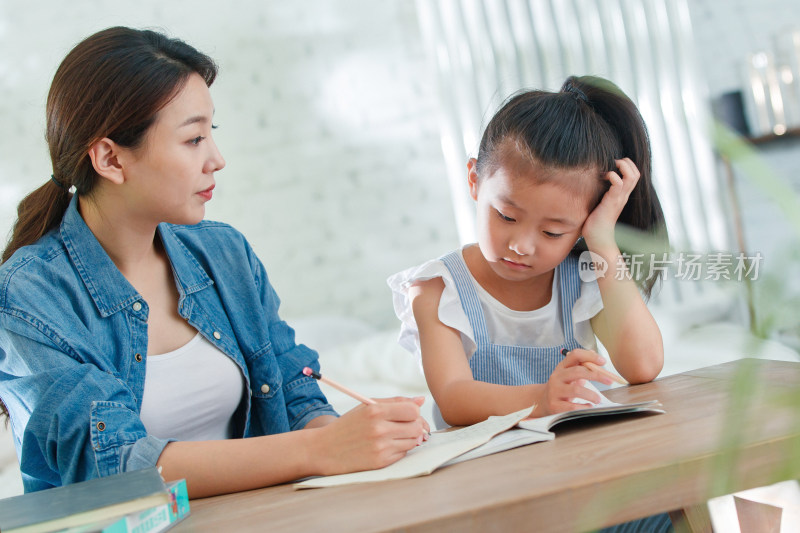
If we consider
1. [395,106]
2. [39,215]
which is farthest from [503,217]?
[395,106]

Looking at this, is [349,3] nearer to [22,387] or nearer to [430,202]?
[430,202]

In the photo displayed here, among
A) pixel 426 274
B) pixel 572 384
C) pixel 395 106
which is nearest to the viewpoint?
pixel 572 384

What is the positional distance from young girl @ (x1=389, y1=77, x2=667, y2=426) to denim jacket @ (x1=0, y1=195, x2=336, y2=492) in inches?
10.2

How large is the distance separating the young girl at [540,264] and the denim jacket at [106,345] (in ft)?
0.85

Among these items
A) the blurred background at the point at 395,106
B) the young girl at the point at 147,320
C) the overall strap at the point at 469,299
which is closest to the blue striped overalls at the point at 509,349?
the overall strap at the point at 469,299

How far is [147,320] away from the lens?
1.11m

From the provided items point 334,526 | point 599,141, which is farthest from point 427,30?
point 334,526

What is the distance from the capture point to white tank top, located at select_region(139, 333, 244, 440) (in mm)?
1092

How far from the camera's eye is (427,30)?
3088 mm

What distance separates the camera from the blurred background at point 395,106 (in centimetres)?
283

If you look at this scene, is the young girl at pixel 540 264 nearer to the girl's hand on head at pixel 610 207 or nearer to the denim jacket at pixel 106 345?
the girl's hand on head at pixel 610 207

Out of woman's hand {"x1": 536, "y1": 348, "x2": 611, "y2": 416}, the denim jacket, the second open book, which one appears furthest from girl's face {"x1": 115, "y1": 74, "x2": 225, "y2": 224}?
woman's hand {"x1": 536, "y1": 348, "x2": 611, "y2": 416}

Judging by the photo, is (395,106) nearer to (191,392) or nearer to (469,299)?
(469,299)

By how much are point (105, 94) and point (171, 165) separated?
0.14 meters
